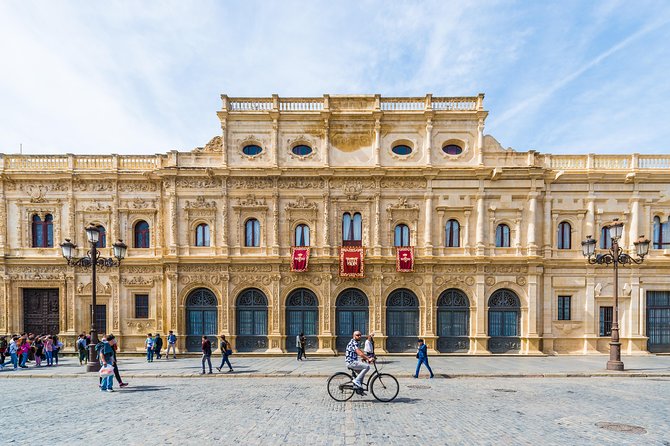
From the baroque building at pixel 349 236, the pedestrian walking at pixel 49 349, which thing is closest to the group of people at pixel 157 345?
the baroque building at pixel 349 236

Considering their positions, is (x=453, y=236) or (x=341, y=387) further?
(x=453, y=236)

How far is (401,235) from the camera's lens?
900 inches

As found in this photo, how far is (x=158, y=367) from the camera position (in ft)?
59.5

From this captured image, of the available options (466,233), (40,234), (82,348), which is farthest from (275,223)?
(40,234)

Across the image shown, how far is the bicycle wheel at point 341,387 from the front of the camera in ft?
37.2

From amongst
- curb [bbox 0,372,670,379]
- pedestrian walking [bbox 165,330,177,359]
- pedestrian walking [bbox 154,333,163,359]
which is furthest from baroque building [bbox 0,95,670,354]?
curb [bbox 0,372,670,379]

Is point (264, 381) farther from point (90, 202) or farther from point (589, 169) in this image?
point (589, 169)

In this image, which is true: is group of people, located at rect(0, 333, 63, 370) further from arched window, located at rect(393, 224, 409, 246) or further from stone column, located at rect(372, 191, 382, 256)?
arched window, located at rect(393, 224, 409, 246)

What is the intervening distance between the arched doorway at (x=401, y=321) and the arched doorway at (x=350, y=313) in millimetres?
1496

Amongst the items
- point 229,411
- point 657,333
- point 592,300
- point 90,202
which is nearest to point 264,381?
point 229,411

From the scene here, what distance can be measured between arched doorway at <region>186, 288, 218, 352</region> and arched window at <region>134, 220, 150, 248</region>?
15.4ft

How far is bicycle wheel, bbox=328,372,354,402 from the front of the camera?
1134 cm

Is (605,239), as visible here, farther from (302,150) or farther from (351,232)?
(302,150)

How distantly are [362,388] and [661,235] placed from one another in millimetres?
23542
